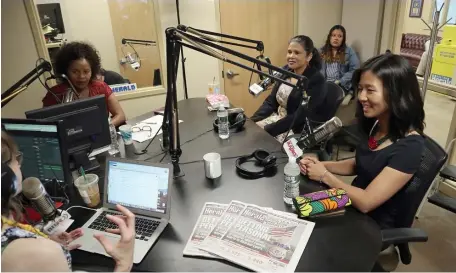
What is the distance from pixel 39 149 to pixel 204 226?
82 centimetres

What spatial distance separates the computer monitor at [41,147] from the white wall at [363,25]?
317 centimetres

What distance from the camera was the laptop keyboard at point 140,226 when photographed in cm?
115

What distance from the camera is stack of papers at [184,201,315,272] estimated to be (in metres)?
1.01

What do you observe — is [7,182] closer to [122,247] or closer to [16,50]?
[122,247]

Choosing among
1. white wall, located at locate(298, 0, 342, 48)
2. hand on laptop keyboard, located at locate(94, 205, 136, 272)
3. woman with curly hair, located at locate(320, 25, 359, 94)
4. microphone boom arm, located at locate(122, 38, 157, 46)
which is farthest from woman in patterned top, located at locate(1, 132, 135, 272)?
white wall, located at locate(298, 0, 342, 48)

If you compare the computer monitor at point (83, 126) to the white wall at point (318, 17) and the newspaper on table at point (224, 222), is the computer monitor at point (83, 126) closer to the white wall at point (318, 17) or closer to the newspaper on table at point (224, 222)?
the newspaper on table at point (224, 222)

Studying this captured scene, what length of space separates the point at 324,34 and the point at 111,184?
3.29 meters

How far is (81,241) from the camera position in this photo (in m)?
1.14

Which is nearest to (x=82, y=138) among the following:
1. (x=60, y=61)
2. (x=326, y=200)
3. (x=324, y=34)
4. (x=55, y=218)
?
(x=55, y=218)

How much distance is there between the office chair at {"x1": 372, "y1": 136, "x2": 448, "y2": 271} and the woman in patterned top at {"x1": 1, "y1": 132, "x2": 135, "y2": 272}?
94 cm

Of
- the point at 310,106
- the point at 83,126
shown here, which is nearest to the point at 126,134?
the point at 83,126

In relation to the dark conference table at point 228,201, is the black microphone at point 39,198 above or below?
above

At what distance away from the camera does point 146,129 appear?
217 centimetres

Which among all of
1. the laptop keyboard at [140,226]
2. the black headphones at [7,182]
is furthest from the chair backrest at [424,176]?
the black headphones at [7,182]
